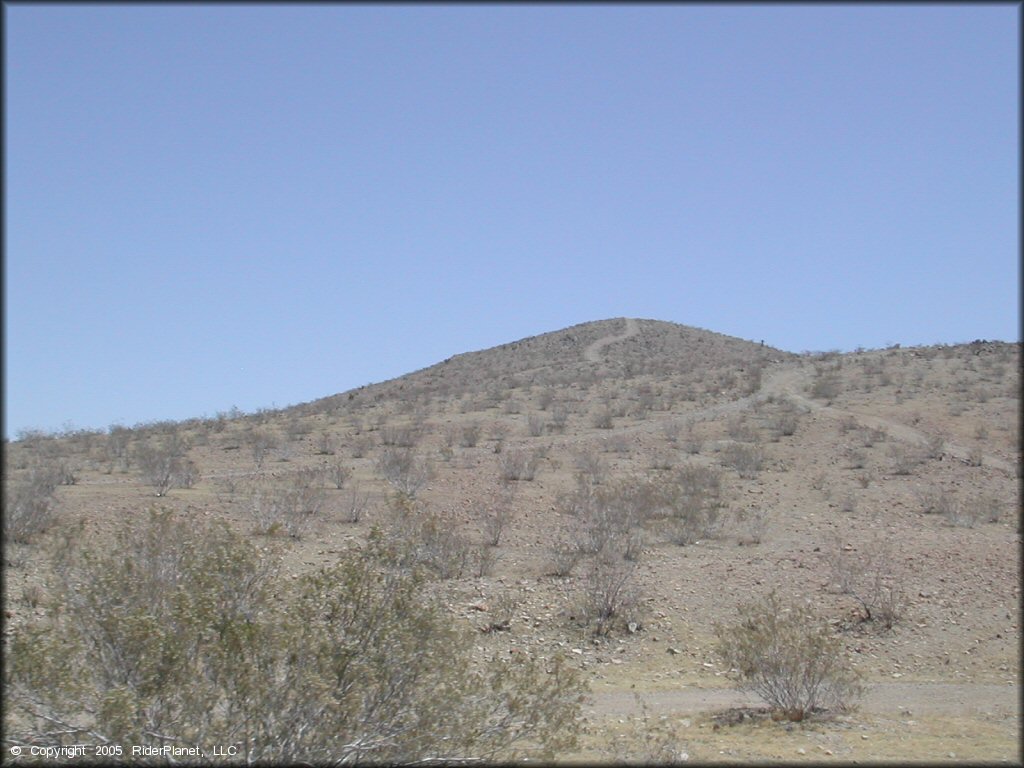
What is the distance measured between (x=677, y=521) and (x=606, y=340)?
6026cm

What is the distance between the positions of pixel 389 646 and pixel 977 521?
17.7m

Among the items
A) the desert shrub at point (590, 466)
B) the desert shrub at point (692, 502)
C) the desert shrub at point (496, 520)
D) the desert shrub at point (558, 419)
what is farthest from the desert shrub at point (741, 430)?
the desert shrub at point (496, 520)

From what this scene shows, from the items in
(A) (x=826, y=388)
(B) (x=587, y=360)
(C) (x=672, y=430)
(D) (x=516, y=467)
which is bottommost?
(D) (x=516, y=467)

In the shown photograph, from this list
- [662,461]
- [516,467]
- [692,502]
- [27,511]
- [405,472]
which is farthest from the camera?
[662,461]

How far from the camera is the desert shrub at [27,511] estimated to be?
1574 cm

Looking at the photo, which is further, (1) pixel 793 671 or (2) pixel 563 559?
(2) pixel 563 559

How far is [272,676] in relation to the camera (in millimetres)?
6605

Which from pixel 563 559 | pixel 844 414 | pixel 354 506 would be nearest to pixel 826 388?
pixel 844 414

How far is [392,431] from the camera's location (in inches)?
1232

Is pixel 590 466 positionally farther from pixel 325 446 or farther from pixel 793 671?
pixel 793 671

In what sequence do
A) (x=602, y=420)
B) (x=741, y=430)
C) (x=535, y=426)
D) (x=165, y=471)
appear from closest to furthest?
(x=165, y=471) < (x=741, y=430) < (x=535, y=426) < (x=602, y=420)

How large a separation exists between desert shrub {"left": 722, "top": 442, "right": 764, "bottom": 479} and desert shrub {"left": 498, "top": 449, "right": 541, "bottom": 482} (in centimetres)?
602

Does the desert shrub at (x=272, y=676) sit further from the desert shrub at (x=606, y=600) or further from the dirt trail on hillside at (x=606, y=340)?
the dirt trail on hillside at (x=606, y=340)

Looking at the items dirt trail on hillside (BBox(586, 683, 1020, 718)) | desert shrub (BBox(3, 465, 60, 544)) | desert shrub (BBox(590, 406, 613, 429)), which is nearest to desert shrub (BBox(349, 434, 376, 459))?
desert shrub (BBox(590, 406, 613, 429))
